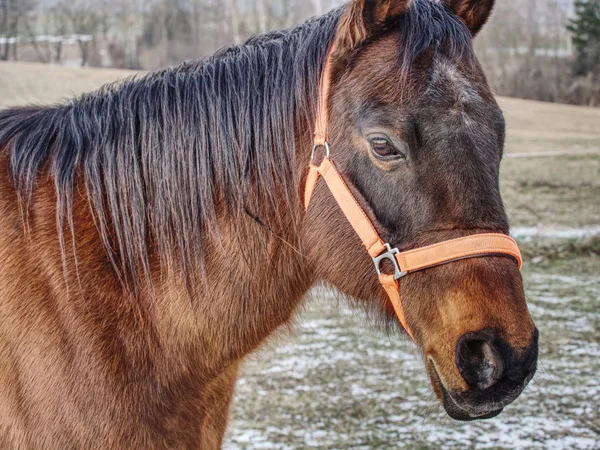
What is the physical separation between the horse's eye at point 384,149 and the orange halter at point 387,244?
0.17 metres

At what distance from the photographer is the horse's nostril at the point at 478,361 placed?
1.72 m

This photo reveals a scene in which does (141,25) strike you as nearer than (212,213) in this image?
No

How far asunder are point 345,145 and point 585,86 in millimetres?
15735

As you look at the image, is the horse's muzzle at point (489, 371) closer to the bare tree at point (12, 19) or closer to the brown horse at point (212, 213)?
the brown horse at point (212, 213)

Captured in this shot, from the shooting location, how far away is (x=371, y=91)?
6.49 ft

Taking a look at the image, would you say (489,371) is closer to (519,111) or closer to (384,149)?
Answer: (384,149)

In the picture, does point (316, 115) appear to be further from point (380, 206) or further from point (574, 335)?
point (574, 335)

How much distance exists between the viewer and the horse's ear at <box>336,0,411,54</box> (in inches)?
77.5

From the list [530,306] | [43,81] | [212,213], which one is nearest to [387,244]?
[212,213]

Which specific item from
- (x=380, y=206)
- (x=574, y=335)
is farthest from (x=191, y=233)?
(x=574, y=335)

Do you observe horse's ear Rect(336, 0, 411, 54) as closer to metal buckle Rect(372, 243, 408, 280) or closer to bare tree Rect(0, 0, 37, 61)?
metal buckle Rect(372, 243, 408, 280)

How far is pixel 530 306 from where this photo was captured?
Answer: 6801mm

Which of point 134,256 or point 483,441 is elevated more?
point 134,256

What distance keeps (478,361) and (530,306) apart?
5451 millimetres
